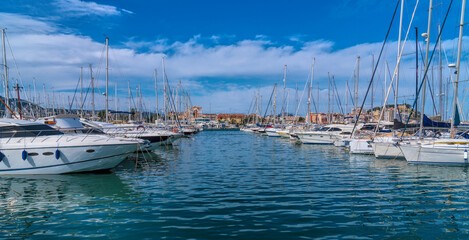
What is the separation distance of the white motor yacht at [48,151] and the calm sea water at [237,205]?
566mm

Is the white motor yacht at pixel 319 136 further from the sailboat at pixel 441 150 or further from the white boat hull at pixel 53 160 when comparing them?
the white boat hull at pixel 53 160

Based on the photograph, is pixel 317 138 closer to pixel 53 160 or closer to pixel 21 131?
pixel 53 160

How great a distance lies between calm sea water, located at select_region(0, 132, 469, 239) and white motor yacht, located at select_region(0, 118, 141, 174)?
1.86 ft

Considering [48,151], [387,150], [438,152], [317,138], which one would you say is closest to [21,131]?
[48,151]

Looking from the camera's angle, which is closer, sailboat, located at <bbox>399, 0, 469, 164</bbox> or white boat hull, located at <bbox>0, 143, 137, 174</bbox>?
white boat hull, located at <bbox>0, 143, 137, 174</bbox>

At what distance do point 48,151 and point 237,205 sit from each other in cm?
1044

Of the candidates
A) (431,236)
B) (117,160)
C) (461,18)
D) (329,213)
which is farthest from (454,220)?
(461,18)

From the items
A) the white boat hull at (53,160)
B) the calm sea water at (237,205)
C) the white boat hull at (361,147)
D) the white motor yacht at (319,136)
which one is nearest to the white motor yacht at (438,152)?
the calm sea water at (237,205)

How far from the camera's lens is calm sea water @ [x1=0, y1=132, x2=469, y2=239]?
8.55 metres

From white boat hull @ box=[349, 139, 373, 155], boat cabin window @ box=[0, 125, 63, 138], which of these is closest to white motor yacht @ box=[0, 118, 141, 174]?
boat cabin window @ box=[0, 125, 63, 138]

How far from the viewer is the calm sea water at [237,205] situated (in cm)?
855

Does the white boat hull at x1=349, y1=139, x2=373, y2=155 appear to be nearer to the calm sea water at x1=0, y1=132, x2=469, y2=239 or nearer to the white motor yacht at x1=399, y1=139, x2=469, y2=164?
the white motor yacht at x1=399, y1=139, x2=469, y2=164

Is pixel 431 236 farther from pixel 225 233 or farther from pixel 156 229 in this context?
pixel 156 229

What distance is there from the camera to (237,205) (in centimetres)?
1086
